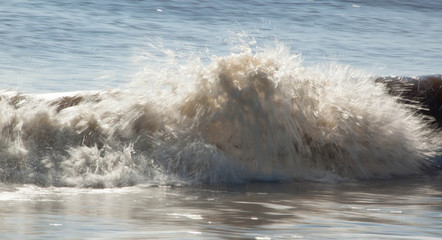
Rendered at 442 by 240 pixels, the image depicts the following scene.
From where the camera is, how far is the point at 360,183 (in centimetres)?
491

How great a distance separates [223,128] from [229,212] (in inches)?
65.2

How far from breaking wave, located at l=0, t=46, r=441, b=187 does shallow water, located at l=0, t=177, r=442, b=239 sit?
1.12ft

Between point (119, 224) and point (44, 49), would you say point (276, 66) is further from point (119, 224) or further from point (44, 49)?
point (44, 49)

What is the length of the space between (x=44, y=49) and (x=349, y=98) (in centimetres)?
694

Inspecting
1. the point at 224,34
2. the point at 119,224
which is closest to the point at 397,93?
the point at 119,224

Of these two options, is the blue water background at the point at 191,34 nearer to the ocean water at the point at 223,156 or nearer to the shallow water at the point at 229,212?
the ocean water at the point at 223,156

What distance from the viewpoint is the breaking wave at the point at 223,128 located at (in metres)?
4.89

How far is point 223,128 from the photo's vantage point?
519cm

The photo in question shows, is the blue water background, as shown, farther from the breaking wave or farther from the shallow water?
the shallow water

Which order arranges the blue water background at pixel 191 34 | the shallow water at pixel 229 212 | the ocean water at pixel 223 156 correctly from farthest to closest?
the blue water background at pixel 191 34 < the ocean water at pixel 223 156 < the shallow water at pixel 229 212

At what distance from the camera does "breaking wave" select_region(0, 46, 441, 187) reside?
16.0ft

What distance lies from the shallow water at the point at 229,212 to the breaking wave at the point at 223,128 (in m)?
0.34

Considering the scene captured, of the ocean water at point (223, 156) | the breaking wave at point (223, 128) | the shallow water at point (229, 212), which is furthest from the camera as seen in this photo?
the breaking wave at point (223, 128)

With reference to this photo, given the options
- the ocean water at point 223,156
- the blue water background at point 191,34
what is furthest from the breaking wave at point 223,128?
the blue water background at point 191,34
